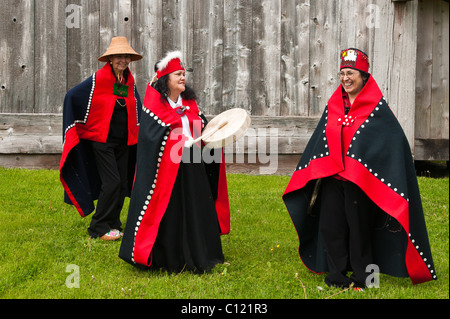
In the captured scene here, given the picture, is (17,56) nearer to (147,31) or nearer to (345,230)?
(147,31)

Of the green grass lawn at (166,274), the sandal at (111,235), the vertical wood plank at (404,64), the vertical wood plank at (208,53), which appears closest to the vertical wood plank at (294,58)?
the vertical wood plank at (208,53)

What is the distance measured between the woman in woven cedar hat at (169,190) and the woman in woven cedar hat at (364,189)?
0.94m

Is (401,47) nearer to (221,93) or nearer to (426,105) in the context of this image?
(426,105)

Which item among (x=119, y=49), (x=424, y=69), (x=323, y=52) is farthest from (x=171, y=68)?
(x=424, y=69)

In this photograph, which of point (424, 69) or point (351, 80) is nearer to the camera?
point (351, 80)

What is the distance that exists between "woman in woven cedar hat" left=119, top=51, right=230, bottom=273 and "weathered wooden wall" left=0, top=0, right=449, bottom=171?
147 inches

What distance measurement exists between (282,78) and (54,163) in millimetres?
3726

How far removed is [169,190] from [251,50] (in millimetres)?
4435

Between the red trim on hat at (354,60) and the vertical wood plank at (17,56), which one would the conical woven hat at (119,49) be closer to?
the red trim on hat at (354,60)

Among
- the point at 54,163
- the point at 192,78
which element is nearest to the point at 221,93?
the point at 192,78

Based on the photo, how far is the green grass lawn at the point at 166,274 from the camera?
446cm

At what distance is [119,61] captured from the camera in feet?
20.1

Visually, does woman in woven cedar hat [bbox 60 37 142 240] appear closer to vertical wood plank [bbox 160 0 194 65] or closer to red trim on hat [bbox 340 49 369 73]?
vertical wood plank [bbox 160 0 194 65]

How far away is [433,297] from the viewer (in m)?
4.28
